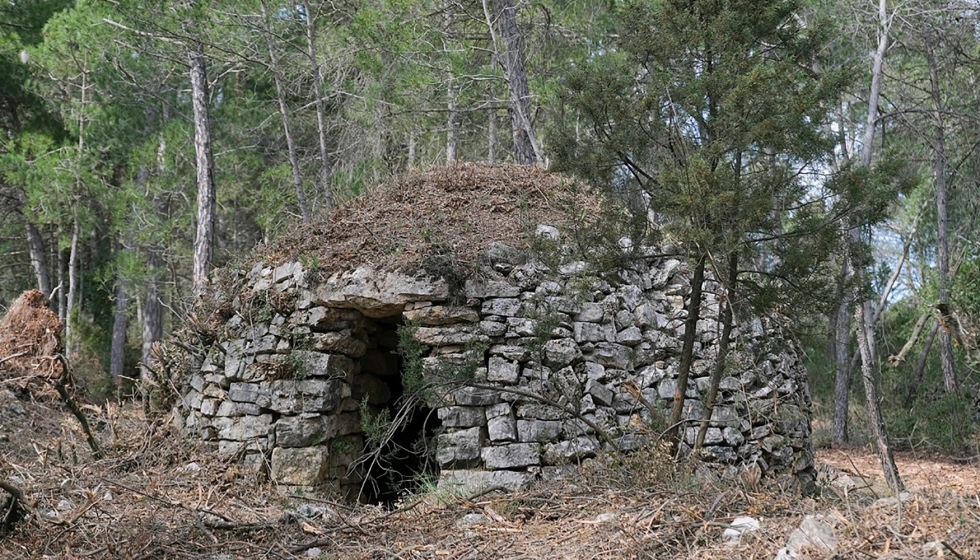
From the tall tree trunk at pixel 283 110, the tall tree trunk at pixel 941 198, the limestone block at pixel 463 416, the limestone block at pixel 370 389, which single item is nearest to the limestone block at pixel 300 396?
the limestone block at pixel 370 389

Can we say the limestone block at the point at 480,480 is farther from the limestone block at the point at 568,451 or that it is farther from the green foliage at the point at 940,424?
the green foliage at the point at 940,424

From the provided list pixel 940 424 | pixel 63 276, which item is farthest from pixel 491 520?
pixel 63 276

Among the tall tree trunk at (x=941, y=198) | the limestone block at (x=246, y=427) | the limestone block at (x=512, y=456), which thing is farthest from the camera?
the tall tree trunk at (x=941, y=198)

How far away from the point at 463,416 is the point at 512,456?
51cm

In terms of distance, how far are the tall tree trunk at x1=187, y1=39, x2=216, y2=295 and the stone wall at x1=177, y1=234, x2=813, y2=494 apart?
4038 millimetres

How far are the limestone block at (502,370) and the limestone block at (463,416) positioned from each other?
0.28m

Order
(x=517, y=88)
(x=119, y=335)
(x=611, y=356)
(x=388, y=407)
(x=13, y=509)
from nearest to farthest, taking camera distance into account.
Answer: (x=13, y=509) → (x=611, y=356) → (x=388, y=407) → (x=517, y=88) → (x=119, y=335)

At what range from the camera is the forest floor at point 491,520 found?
11.5 feet

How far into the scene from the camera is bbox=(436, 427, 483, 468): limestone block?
615 centimetres

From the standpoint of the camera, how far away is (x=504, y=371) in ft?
20.6

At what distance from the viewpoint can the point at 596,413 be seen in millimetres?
6246

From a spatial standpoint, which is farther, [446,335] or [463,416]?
[446,335]

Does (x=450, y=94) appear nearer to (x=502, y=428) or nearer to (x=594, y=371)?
(x=594, y=371)

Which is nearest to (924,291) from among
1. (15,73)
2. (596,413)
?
(596,413)
